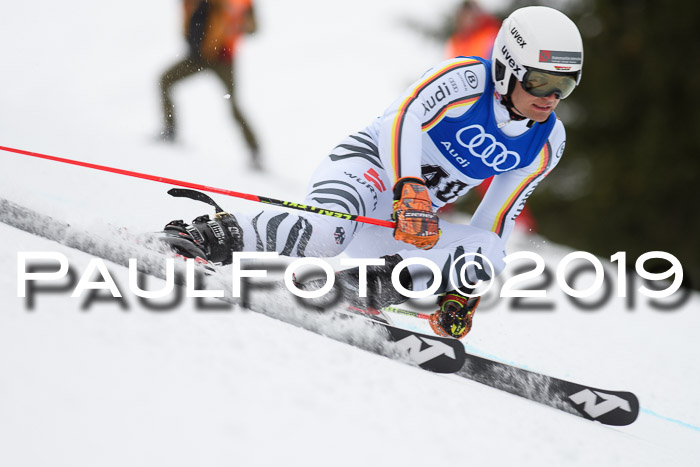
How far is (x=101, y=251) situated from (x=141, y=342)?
921mm

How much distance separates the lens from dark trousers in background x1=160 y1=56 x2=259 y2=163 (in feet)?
20.6

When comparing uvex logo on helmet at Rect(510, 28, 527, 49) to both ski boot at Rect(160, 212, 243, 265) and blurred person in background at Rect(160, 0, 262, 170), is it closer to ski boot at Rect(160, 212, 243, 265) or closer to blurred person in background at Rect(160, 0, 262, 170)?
ski boot at Rect(160, 212, 243, 265)

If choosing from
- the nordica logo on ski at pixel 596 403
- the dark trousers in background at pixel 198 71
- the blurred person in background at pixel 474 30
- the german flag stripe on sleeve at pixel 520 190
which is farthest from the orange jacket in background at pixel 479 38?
the nordica logo on ski at pixel 596 403

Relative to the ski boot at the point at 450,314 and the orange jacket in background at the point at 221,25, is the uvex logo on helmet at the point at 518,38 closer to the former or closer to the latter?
the ski boot at the point at 450,314

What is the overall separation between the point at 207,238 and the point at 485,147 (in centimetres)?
118

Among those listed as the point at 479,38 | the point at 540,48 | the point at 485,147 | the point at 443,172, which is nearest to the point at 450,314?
the point at 443,172

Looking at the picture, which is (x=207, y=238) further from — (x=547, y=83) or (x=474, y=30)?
(x=474, y=30)

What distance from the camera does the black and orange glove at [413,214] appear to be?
116 inches

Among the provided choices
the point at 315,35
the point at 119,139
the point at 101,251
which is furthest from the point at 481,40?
the point at 315,35

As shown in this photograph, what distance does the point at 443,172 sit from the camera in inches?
135

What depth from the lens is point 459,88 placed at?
10.3 ft

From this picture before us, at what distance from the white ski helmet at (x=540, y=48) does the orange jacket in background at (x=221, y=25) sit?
12.4ft

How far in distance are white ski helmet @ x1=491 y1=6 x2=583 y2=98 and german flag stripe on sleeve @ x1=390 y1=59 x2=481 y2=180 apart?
0.65ft

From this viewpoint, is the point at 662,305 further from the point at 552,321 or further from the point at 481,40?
the point at 481,40
